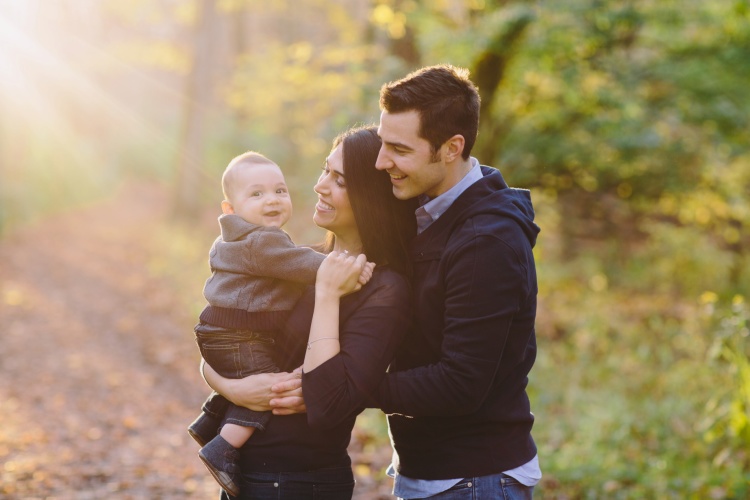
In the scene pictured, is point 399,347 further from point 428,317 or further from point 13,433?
point 13,433

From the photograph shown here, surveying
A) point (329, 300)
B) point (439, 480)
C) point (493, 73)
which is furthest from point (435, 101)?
point (493, 73)

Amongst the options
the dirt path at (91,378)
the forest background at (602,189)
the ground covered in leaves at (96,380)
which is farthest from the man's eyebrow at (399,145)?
the dirt path at (91,378)

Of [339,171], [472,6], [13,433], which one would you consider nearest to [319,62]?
[472,6]

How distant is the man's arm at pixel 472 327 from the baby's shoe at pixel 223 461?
0.68 m

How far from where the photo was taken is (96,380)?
8570 millimetres

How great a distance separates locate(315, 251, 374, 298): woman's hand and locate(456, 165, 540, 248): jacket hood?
419 millimetres

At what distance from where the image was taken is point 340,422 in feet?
8.16

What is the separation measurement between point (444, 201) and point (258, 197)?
809mm

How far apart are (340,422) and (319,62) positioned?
928 cm

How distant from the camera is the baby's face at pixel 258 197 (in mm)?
2949

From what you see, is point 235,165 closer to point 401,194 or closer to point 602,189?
point 401,194

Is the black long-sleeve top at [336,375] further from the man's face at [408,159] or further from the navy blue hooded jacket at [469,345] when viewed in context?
the man's face at [408,159]

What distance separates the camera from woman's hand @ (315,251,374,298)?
8.39 feet

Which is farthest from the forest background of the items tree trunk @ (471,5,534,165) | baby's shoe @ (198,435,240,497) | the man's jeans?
baby's shoe @ (198,435,240,497)
